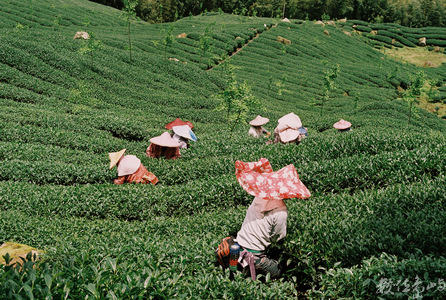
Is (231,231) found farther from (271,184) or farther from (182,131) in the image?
(182,131)

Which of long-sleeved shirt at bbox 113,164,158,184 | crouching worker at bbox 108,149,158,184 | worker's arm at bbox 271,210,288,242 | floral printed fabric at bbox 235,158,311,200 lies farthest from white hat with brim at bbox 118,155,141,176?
worker's arm at bbox 271,210,288,242

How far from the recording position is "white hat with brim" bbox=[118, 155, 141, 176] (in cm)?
1071

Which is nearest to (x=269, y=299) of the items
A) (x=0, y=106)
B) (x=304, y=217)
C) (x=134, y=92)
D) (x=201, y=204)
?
(x=304, y=217)

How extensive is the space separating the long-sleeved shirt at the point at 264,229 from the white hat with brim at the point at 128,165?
589 cm

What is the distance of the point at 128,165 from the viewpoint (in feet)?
35.2

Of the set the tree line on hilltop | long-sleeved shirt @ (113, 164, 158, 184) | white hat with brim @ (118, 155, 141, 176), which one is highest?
the tree line on hilltop

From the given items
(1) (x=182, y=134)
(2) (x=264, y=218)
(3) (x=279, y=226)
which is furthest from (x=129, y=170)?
(3) (x=279, y=226)

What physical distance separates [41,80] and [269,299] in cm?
2606

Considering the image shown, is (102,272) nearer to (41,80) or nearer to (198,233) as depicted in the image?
(198,233)

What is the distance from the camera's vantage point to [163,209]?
9.50 meters

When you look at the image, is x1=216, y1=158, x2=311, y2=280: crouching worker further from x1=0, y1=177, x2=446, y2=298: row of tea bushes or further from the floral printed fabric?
x1=0, y1=177, x2=446, y2=298: row of tea bushes

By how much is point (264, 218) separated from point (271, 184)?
0.64 metres

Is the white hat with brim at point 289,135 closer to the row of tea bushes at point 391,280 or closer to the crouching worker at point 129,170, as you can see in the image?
the crouching worker at point 129,170

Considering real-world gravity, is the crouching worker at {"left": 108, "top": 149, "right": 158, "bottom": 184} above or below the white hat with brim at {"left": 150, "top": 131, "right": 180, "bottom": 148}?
below
